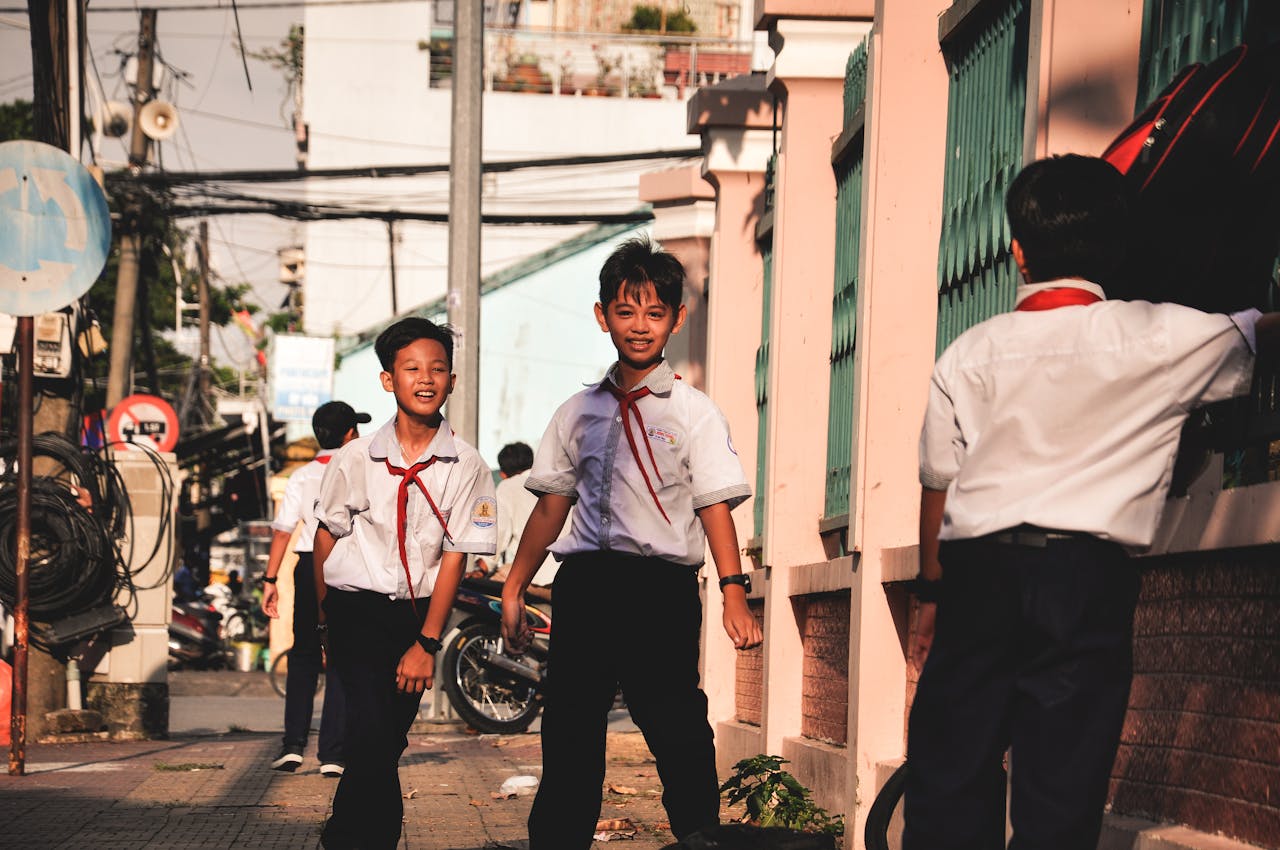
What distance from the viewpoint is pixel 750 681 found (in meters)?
9.98

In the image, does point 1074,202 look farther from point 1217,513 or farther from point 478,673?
point 478,673

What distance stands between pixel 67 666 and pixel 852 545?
6387 mm

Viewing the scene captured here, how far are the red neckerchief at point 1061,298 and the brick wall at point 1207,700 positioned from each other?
2.74 ft

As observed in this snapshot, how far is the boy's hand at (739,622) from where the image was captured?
4.84m

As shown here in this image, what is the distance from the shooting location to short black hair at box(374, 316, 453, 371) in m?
5.72

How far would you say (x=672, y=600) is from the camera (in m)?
5.03

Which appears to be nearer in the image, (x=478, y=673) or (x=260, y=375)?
(x=478, y=673)

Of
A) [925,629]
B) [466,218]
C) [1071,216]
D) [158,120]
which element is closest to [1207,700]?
[925,629]

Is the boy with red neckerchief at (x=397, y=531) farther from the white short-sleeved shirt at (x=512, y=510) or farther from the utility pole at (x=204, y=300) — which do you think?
the utility pole at (x=204, y=300)

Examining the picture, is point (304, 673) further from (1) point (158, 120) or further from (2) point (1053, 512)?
(1) point (158, 120)

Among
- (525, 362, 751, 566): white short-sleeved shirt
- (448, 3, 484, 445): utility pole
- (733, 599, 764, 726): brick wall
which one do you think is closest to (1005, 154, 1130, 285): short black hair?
(525, 362, 751, 566): white short-sleeved shirt

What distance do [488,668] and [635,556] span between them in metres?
7.84

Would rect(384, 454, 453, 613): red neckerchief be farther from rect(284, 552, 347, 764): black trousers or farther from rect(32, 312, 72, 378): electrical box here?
rect(32, 312, 72, 378): electrical box

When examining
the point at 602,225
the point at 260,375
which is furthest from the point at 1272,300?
the point at 260,375
